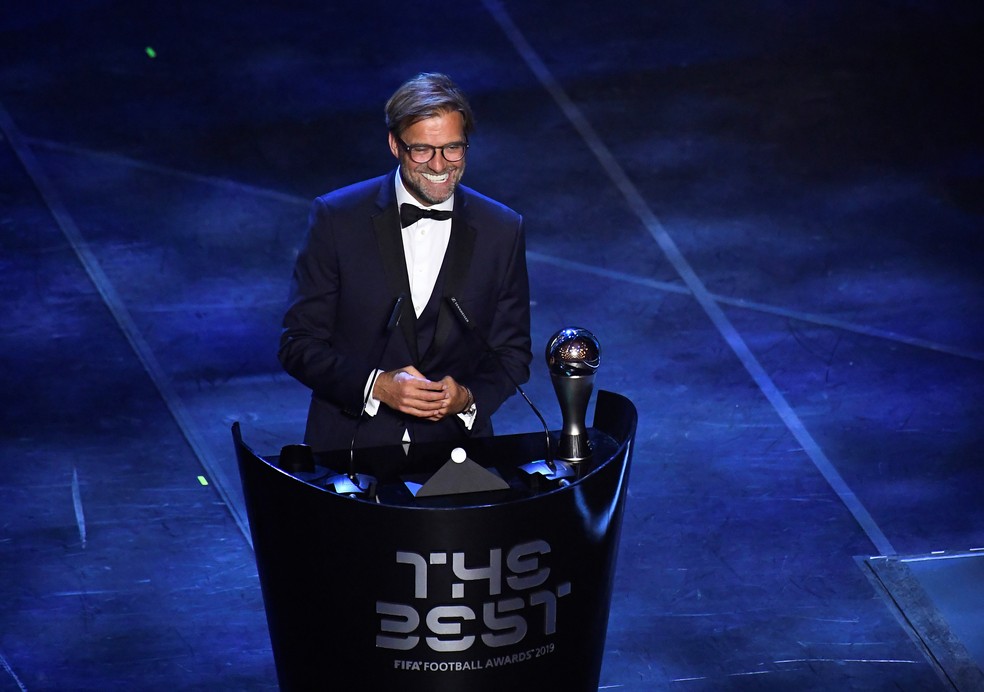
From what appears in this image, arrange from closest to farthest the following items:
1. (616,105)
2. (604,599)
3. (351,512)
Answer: (351,512) → (604,599) → (616,105)

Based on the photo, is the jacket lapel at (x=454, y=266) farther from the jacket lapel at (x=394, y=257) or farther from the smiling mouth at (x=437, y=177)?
the smiling mouth at (x=437, y=177)

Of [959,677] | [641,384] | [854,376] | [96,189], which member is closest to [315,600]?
[959,677]

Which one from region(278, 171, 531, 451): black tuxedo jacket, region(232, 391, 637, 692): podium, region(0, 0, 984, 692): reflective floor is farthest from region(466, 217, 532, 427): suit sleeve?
region(0, 0, 984, 692): reflective floor

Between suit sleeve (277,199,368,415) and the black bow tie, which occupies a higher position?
the black bow tie

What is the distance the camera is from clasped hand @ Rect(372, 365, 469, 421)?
10.5 feet

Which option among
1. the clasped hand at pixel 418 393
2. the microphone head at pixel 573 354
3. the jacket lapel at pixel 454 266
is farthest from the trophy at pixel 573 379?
the jacket lapel at pixel 454 266

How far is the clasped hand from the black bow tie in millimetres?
341

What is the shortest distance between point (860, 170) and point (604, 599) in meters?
4.86

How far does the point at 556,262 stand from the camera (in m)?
6.70

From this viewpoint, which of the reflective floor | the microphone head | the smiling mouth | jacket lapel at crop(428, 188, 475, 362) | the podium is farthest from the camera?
the reflective floor

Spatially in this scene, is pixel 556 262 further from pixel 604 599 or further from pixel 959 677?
pixel 604 599

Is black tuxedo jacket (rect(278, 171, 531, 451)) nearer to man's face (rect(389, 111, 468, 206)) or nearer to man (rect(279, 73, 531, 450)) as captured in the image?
man (rect(279, 73, 531, 450))

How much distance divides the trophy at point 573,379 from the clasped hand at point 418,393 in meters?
0.22

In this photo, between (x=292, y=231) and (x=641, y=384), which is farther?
(x=292, y=231)
